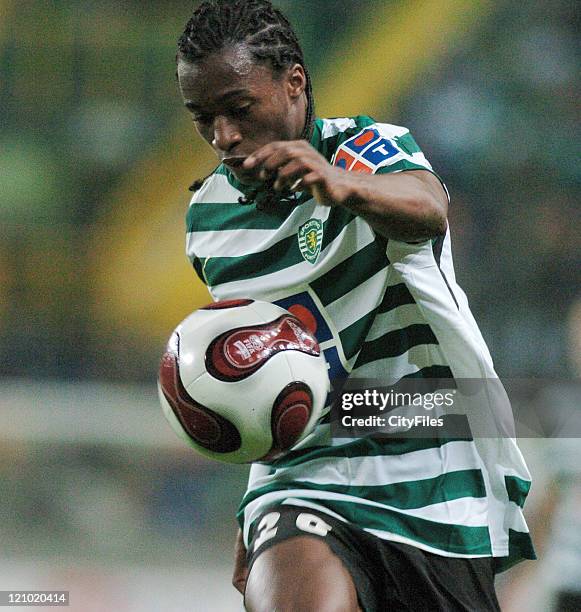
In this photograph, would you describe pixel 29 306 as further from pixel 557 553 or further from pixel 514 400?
pixel 557 553

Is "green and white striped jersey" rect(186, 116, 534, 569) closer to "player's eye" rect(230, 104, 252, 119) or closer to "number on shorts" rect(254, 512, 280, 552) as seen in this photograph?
"number on shorts" rect(254, 512, 280, 552)

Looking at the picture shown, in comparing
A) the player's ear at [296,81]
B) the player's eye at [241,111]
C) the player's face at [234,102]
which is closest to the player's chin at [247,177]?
the player's face at [234,102]

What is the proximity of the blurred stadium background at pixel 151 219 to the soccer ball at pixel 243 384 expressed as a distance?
2.62 m

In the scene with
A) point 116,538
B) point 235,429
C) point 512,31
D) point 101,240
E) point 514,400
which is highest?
point 512,31

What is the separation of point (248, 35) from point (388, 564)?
1230 mm

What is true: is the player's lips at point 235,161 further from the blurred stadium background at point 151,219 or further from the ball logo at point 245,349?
the blurred stadium background at point 151,219

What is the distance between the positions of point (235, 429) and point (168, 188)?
409 cm

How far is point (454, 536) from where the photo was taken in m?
2.44

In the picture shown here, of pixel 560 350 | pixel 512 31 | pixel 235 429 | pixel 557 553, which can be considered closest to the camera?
pixel 235 429

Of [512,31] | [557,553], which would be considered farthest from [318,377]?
[512,31]

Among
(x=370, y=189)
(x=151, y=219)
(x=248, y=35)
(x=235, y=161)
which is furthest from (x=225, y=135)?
(x=151, y=219)

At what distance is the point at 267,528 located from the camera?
2404mm

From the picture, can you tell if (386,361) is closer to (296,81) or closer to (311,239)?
(311,239)

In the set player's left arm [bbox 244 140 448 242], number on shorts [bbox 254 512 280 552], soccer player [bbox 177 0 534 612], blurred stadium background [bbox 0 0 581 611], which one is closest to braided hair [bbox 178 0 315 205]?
soccer player [bbox 177 0 534 612]
